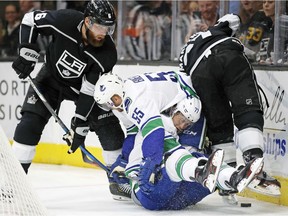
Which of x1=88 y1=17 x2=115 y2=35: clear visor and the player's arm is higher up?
x1=88 y1=17 x2=115 y2=35: clear visor

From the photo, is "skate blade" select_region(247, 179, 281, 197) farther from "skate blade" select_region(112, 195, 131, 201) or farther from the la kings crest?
the la kings crest

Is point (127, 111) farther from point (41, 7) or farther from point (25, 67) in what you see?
point (41, 7)

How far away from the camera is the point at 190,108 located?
512cm

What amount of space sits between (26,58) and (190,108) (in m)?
1.03

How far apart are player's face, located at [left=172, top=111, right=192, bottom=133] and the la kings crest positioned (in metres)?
0.66

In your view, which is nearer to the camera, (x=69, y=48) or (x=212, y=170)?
(x=212, y=170)

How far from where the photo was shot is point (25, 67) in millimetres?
5602

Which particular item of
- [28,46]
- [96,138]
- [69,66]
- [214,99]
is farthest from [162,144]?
[96,138]

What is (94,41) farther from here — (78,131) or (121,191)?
(121,191)

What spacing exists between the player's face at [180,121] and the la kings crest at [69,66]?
2.17 ft

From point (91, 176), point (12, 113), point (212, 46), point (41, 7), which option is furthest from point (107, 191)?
point (41, 7)

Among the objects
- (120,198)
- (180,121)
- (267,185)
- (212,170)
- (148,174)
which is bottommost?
(120,198)

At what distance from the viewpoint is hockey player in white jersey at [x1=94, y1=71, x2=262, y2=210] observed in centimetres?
489

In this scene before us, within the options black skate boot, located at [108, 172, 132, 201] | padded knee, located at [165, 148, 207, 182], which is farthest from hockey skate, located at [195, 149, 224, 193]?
black skate boot, located at [108, 172, 132, 201]
